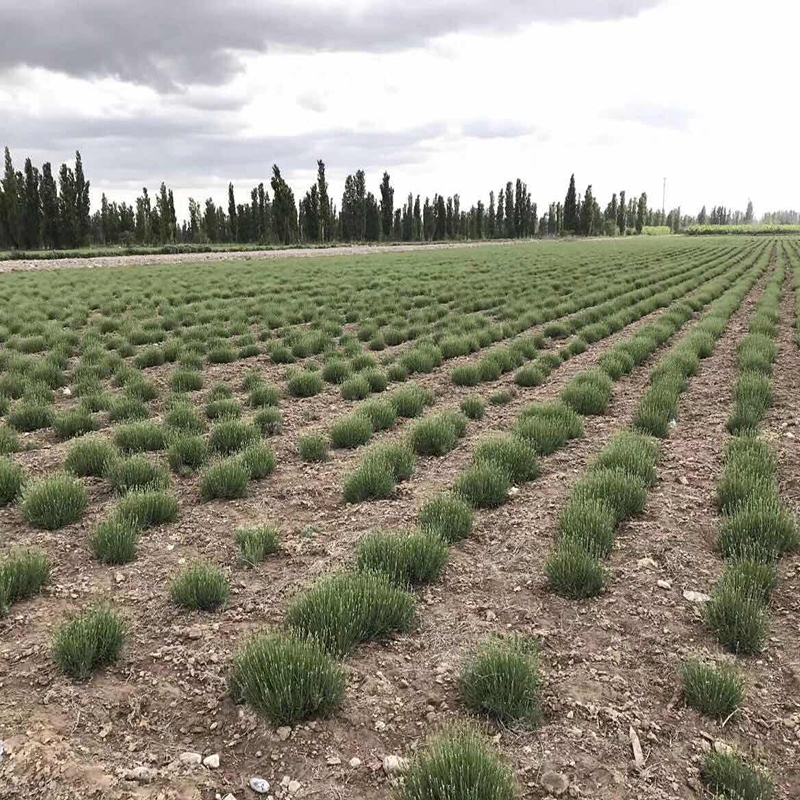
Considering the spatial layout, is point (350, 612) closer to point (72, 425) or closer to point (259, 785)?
point (259, 785)

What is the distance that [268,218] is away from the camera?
93.9 metres

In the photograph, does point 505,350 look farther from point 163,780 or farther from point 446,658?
point 163,780

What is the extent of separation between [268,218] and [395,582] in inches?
3783

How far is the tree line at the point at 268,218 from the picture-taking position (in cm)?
6506

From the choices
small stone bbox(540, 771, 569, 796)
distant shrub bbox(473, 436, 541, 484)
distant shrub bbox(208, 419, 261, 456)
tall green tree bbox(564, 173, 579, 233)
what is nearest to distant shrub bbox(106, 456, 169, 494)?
distant shrub bbox(208, 419, 261, 456)

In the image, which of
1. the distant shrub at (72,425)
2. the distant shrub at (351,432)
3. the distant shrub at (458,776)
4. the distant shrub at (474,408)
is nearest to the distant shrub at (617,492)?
the distant shrub at (351,432)

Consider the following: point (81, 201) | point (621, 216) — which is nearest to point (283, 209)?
point (81, 201)

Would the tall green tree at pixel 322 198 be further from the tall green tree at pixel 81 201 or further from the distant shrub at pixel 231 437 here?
the distant shrub at pixel 231 437

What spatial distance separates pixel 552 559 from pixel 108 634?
2765mm

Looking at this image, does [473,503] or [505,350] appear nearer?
[473,503]

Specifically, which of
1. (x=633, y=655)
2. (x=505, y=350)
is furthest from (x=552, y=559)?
(x=505, y=350)

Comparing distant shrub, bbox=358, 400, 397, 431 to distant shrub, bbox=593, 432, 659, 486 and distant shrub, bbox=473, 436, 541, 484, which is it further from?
distant shrub, bbox=593, 432, 659, 486

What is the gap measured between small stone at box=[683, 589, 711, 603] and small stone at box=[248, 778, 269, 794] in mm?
2791

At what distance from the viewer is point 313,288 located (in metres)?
21.5
